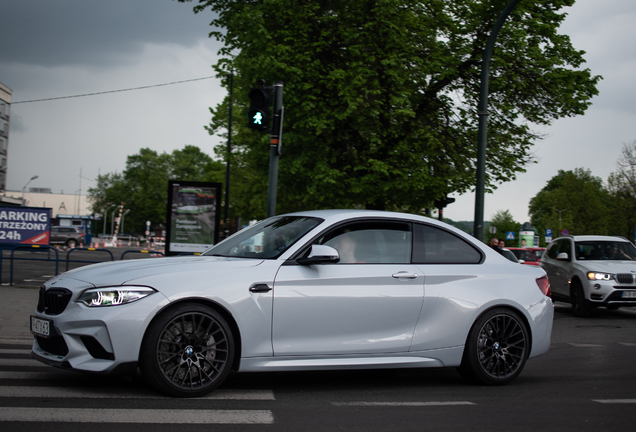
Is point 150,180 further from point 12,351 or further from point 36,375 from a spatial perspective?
point 36,375

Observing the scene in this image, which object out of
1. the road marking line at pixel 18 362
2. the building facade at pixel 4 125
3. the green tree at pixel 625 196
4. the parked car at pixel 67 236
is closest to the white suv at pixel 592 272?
the road marking line at pixel 18 362

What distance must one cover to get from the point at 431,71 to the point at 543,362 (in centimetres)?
1294

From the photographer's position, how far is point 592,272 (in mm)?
14320

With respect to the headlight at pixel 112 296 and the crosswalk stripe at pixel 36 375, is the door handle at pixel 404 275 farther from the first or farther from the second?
the crosswalk stripe at pixel 36 375

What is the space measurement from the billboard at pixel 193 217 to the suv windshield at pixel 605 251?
8.94m

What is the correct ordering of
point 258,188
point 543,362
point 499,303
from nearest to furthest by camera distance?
point 499,303 → point 543,362 → point 258,188

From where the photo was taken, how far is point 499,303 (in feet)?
20.9

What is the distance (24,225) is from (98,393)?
534 inches

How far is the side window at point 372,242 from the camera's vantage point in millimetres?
5945

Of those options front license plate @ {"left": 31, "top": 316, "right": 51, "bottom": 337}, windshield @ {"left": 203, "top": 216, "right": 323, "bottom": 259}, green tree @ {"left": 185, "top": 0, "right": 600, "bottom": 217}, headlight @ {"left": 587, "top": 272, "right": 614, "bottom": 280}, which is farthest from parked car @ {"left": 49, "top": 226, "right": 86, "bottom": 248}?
front license plate @ {"left": 31, "top": 316, "right": 51, "bottom": 337}

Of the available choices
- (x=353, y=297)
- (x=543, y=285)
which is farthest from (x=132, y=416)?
(x=543, y=285)

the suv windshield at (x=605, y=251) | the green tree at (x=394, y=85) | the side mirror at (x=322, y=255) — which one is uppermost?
the green tree at (x=394, y=85)

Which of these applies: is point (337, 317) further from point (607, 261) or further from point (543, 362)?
point (607, 261)

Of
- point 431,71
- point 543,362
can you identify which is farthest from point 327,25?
point 543,362
